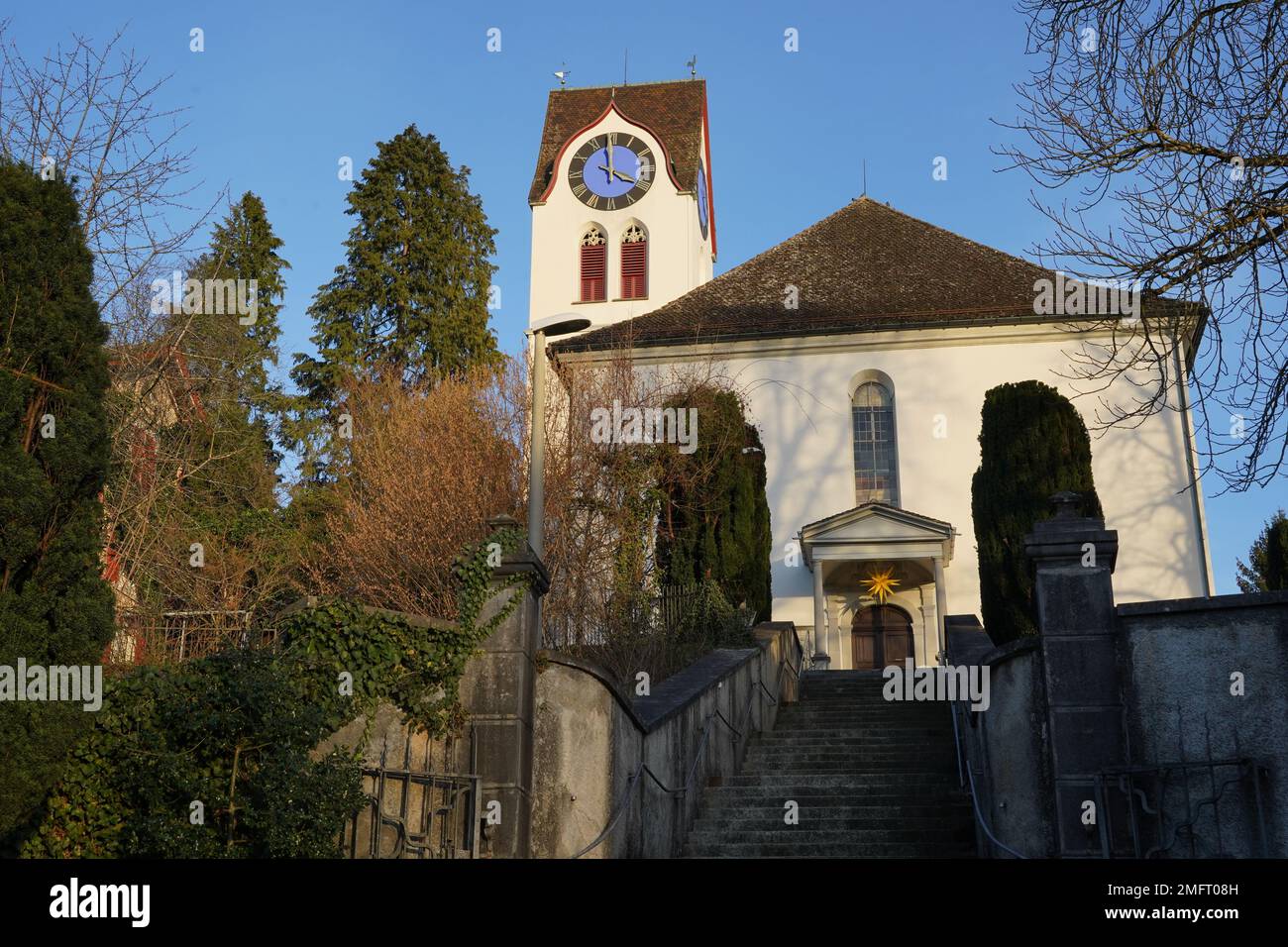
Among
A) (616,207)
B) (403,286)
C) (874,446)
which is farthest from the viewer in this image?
(616,207)

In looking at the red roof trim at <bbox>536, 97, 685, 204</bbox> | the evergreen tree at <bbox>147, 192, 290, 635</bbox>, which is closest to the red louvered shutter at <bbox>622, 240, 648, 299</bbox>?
the red roof trim at <bbox>536, 97, 685, 204</bbox>

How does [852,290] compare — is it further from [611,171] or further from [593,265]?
[611,171]

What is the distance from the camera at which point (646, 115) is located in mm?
44438

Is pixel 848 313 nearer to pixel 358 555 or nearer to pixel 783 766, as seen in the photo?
pixel 358 555

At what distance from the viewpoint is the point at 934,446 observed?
27.2m

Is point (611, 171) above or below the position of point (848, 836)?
above

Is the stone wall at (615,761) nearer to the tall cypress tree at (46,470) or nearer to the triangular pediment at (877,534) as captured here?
the tall cypress tree at (46,470)

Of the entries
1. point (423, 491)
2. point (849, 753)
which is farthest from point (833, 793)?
point (423, 491)

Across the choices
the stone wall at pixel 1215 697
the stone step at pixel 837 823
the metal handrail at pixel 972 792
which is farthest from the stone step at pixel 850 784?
the stone wall at pixel 1215 697

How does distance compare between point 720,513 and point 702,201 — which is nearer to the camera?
point 720,513

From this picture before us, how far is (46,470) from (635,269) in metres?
32.1

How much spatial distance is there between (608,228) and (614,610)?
73.7ft

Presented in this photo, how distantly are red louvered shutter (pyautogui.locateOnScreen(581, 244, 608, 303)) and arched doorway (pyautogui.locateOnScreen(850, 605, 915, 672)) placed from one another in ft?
52.6
